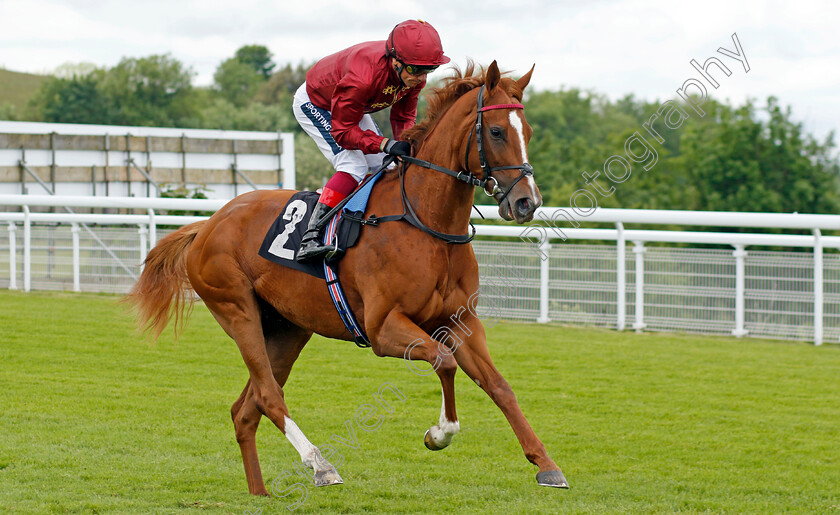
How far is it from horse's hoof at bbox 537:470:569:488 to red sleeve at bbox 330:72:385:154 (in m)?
1.70

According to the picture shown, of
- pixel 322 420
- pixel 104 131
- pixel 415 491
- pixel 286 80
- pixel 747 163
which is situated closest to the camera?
pixel 415 491

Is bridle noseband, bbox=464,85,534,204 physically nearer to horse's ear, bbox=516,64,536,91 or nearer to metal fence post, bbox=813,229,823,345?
horse's ear, bbox=516,64,536,91

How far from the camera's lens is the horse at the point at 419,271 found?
13.0 ft

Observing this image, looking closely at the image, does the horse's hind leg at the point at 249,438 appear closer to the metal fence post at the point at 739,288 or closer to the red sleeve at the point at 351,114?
the red sleeve at the point at 351,114

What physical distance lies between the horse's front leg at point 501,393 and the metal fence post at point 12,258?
8830 millimetres

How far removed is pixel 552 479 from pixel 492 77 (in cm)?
174

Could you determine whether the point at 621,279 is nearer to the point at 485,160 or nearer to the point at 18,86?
the point at 485,160

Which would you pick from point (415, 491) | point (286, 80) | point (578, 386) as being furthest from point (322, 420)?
point (286, 80)

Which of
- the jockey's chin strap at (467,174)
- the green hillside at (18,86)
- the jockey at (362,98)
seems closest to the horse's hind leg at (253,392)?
the jockey at (362,98)

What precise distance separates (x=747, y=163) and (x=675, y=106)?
24434mm

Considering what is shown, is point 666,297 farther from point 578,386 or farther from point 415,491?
point 415,491

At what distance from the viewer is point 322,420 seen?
6.16m

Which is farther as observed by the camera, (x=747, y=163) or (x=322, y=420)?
(x=747, y=163)

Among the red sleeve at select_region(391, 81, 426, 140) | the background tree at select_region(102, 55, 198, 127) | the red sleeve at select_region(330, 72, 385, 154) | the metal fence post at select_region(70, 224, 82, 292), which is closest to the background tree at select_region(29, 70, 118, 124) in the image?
the background tree at select_region(102, 55, 198, 127)
